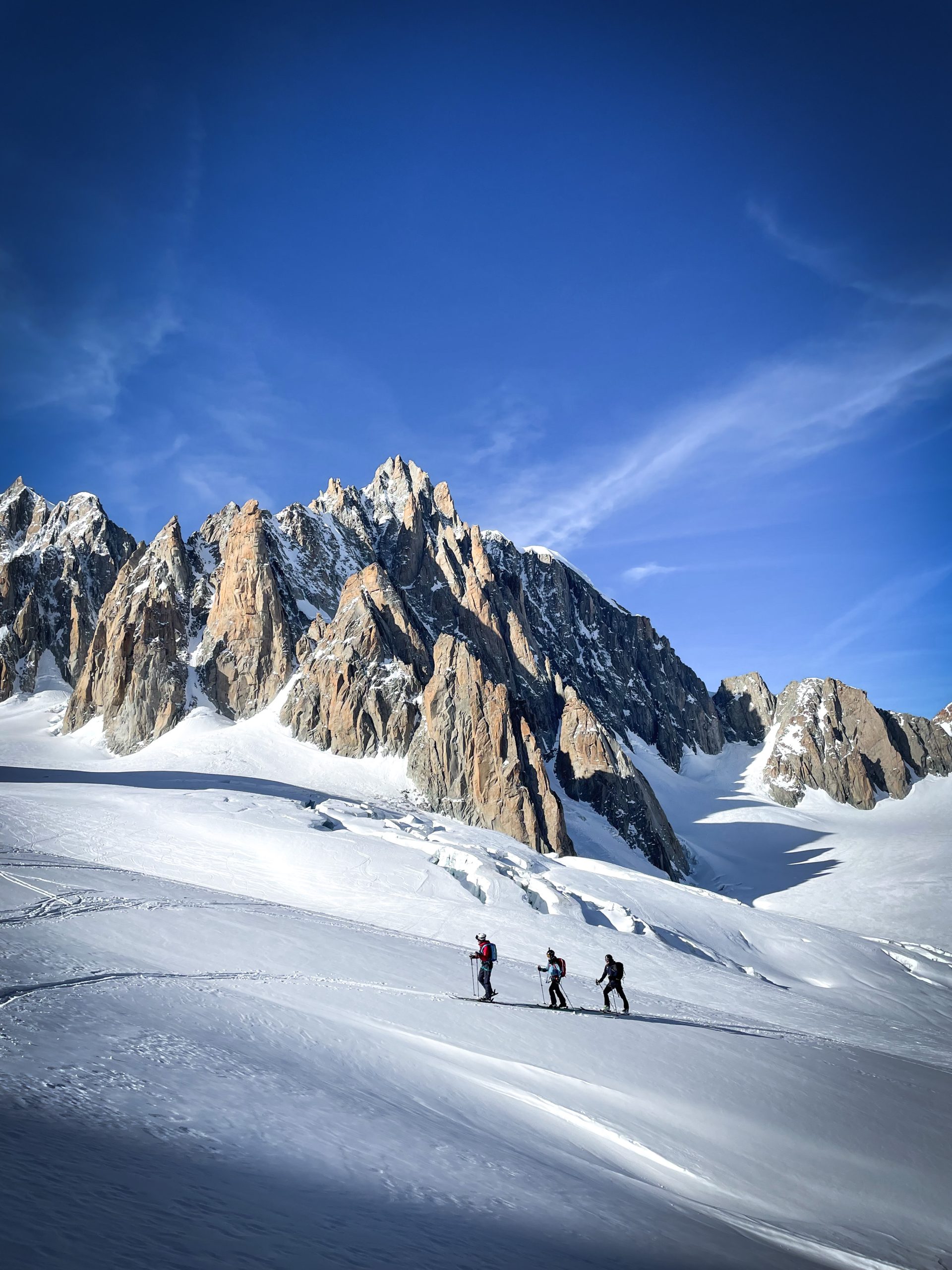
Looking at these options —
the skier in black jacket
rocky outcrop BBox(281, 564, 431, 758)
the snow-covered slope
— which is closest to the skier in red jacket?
the snow-covered slope

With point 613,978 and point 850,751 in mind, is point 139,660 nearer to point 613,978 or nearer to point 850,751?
point 613,978

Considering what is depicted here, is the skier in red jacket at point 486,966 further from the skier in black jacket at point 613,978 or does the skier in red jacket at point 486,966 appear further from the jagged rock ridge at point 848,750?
the jagged rock ridge at point 848,750

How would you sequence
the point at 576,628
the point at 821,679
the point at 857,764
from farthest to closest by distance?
the point at 576,628, the point at 821,679, the point at 857,764

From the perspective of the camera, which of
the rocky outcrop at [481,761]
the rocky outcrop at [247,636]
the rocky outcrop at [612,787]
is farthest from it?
the rocky outcrop at [247,636]

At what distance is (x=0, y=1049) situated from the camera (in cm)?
675

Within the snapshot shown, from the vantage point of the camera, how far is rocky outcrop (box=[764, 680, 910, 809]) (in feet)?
465

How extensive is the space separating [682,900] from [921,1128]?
35.3m

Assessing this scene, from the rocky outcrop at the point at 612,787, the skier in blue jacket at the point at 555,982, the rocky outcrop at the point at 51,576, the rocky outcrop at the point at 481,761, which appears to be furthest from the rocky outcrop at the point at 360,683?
the skier in blue jacket at the point at 555,982

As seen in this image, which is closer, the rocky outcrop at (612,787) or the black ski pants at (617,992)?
the black ski pants at (617,992)

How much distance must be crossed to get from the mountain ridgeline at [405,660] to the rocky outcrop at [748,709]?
1544 mm

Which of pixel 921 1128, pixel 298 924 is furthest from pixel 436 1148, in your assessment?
pixel 298 924

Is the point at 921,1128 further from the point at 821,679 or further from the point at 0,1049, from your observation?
the point at 821,679

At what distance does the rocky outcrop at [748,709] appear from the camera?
595 feet

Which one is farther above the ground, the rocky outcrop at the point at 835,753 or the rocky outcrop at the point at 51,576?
the rocky outcrop at the point at 51,576
